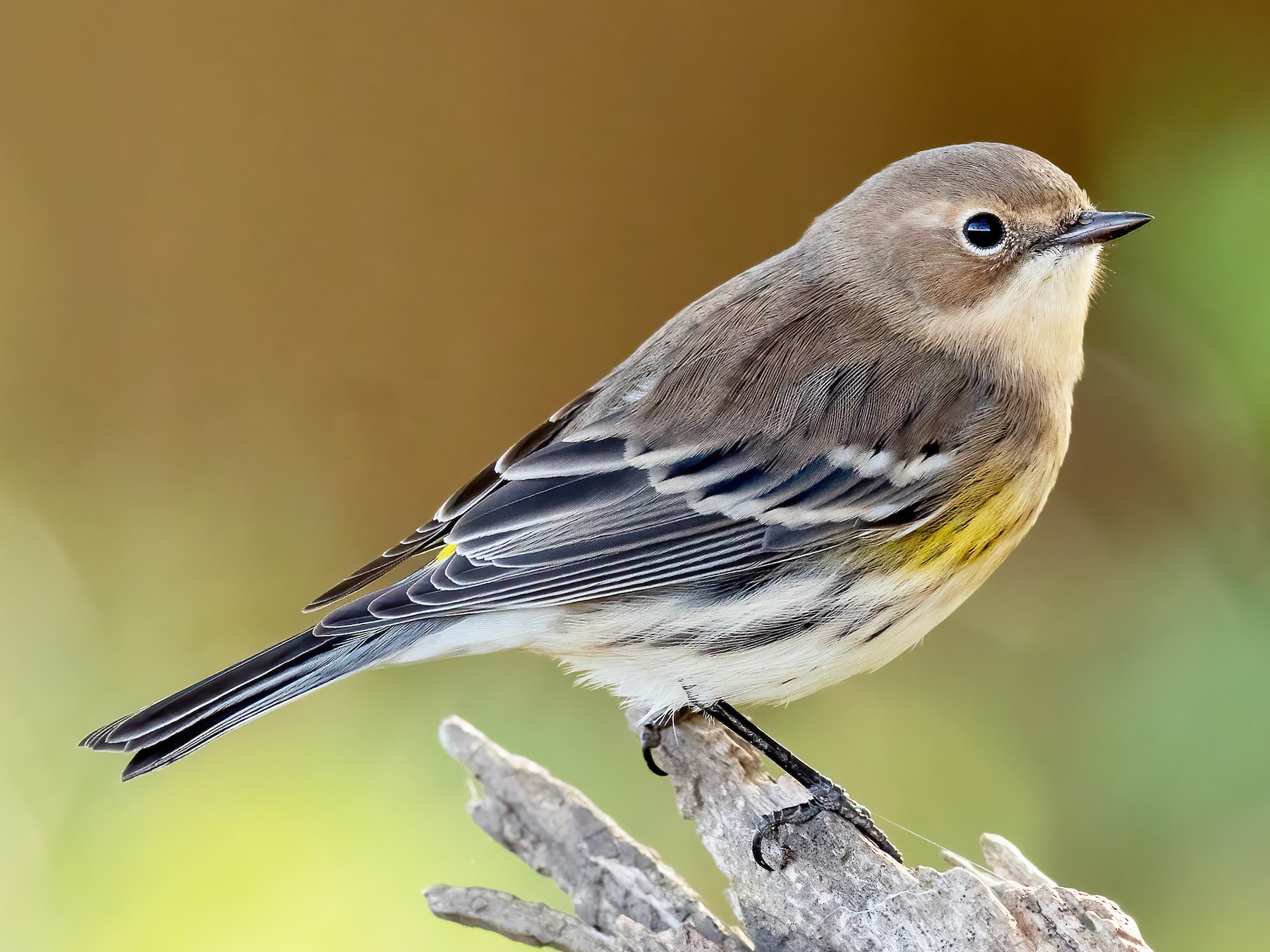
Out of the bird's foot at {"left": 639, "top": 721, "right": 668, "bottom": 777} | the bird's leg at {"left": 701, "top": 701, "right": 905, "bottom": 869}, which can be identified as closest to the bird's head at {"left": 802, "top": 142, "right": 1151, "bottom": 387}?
the bird's leg at {"left": 701, "top": 701, "right": 905, "bottom": 869}

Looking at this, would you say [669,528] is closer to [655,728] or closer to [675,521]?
[675,521]

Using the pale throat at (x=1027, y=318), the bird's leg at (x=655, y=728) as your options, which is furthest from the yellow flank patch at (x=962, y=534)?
the bird's leg at (x=655, y=728)

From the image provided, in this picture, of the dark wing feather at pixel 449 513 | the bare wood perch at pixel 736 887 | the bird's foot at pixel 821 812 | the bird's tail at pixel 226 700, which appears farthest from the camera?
the dark wing feather at pixel 449 513

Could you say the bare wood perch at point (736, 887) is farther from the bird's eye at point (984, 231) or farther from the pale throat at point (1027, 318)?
the bird's eye at point (984, 231)

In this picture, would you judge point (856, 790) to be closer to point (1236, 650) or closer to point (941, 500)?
point (1236, 650)

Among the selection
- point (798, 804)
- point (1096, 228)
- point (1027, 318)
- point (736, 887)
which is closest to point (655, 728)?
point (798, 804)

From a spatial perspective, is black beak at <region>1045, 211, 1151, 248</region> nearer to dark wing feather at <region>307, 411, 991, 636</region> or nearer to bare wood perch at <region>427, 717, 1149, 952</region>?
dark wing feather at <region>307, 411, 991, 636</region>

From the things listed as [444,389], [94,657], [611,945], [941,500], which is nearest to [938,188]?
[941,500]

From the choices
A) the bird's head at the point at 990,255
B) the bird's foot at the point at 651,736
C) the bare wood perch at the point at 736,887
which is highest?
the bird's head at the point at 990,255
